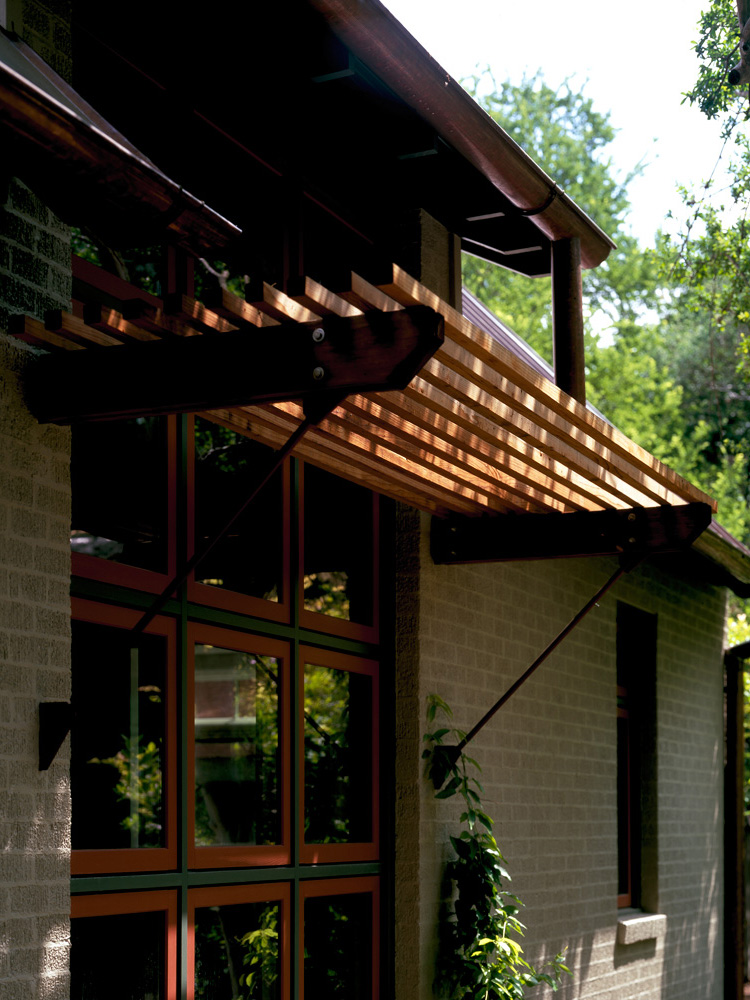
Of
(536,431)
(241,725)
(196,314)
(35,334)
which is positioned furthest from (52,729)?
(241,725)

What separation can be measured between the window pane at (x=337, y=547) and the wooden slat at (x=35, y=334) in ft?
6.92

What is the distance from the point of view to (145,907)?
4.14 m

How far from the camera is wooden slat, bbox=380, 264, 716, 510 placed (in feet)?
11.5

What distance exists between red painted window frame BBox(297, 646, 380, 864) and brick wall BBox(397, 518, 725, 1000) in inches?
7.4

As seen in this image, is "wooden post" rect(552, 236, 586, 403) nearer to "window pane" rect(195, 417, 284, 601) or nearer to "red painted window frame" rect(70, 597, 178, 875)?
"window pane" rect(195, 417, 284, 601)

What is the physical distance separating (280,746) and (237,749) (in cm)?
209

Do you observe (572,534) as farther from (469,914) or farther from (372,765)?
(469,914)

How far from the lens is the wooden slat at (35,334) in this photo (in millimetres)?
3332

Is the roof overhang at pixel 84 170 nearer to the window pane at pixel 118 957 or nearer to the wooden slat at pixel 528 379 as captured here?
the wooden slat at pixel 528 379

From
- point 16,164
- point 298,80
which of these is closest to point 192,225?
point 16,164

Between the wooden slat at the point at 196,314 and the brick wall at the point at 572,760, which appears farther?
the brick wall at the point at 572,760

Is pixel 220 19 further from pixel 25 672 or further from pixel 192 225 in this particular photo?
pixel 25 672

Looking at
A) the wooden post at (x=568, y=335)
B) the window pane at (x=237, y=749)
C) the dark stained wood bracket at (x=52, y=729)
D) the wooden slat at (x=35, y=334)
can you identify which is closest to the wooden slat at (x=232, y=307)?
the wooden slat at (x=35, y=334)

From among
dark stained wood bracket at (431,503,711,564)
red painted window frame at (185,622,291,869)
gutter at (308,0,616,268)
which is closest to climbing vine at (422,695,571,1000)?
dark stained wood bracket at (431,503,711,564)
